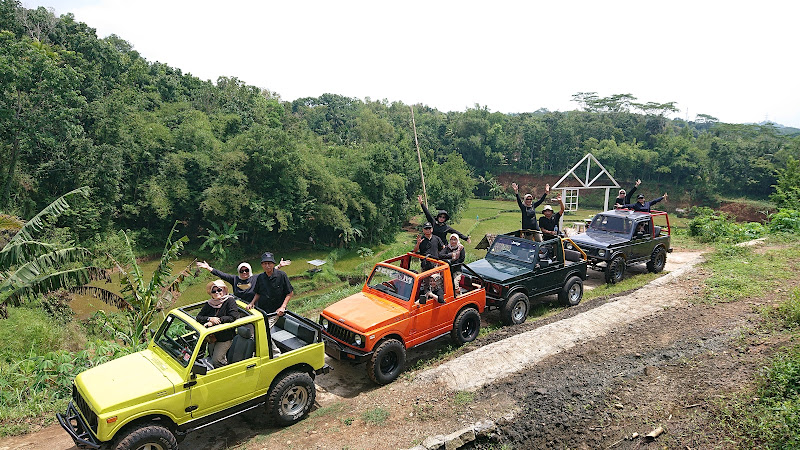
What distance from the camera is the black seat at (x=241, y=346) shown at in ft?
22.9

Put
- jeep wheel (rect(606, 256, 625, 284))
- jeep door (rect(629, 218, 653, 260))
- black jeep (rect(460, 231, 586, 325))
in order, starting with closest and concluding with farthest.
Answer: black jeep (rect(460, 231, 586, 325)) → jeep wheel (rect(606, 256, 625, 284)) → jeep door (rect(629, 218, 653, 260))

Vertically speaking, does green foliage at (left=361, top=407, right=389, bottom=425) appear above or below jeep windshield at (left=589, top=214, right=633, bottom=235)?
below

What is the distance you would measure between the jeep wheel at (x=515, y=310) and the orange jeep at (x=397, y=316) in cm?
74

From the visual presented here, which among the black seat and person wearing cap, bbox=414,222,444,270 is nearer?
the black seat

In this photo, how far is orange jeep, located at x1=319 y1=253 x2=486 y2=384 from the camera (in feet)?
28.1

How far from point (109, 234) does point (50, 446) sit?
2775 centimetres

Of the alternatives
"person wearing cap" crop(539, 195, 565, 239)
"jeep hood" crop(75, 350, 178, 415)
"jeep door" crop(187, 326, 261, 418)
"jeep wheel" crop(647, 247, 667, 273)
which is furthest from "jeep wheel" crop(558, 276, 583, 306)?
"jeep hood" crop(75, 350, 178, 415)

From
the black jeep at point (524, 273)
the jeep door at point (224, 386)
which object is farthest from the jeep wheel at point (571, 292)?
the jeep door at point (224, 386)

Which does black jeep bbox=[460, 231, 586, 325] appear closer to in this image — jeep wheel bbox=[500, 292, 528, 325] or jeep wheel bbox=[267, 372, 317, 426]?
jeep wheel bbox=[500, 292, 528, 325]

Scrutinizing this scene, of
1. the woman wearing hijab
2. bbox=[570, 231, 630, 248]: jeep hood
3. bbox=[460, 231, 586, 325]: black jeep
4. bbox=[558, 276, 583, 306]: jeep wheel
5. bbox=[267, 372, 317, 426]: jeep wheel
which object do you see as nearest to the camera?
bbox=[267, 372, 317, 426]: jeep wheel

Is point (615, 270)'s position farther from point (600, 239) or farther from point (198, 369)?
point (198, 369)

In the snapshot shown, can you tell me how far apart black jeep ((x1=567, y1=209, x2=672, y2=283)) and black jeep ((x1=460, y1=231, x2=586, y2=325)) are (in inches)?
52.9

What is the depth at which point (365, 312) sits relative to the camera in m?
9.12

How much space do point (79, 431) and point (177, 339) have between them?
158cm
